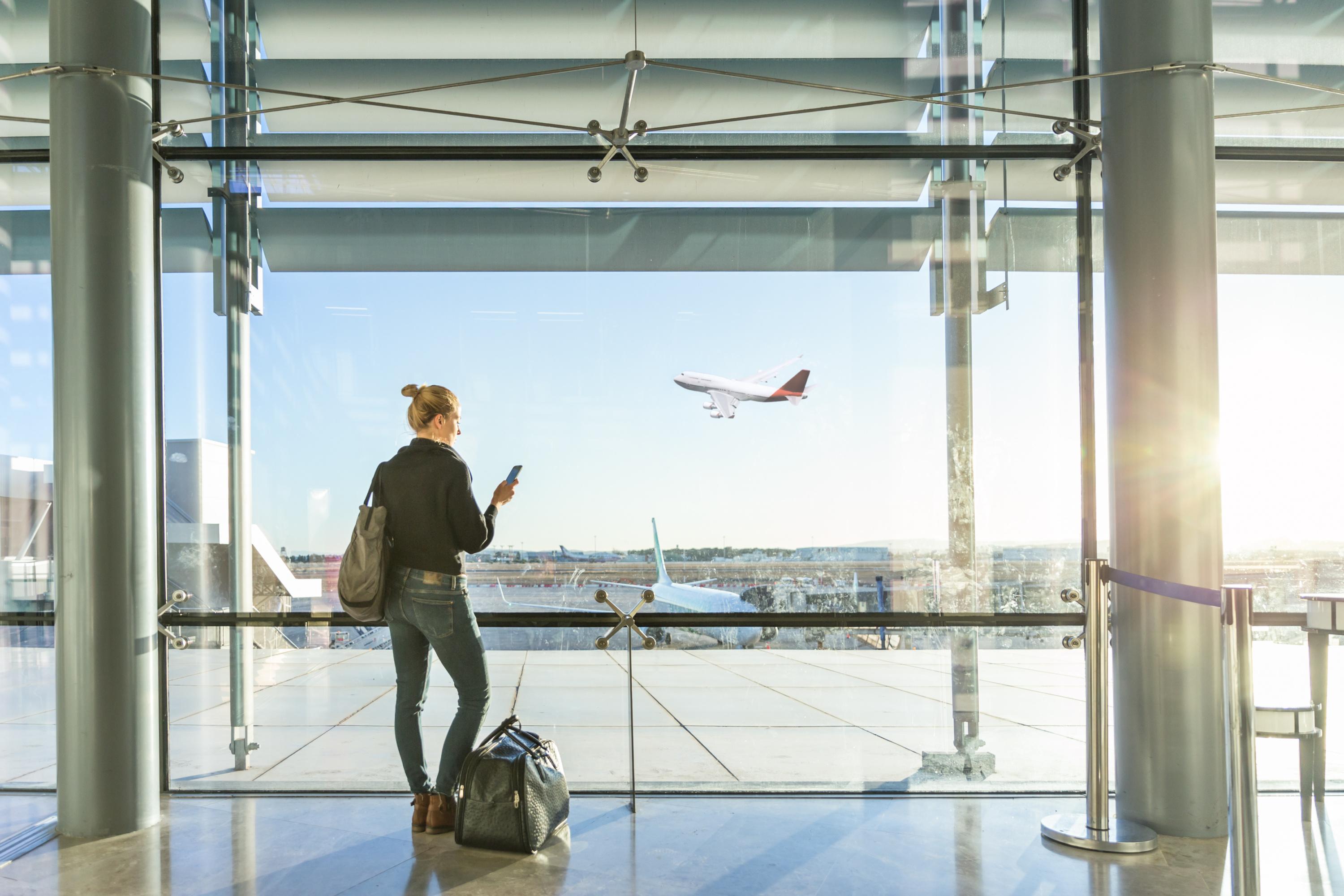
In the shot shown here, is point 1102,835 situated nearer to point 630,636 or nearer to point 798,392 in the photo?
point 630,636

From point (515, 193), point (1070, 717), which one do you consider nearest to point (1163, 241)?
point (1070, 717)

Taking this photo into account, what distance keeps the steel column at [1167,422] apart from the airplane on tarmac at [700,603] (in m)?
1.60

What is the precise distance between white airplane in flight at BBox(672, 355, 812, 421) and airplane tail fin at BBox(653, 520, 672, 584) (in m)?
0.60

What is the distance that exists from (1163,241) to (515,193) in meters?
2.88

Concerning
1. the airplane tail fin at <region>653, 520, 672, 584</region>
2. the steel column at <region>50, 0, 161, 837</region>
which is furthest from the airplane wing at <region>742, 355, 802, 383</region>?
the steel column at <region>50, 0, 161, 837</region>

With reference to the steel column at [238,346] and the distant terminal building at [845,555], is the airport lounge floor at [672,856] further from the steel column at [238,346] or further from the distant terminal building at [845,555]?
the distant terminal building at [845,555]

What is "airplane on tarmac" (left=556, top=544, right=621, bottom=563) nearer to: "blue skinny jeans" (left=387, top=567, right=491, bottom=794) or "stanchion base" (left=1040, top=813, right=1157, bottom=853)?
"blue skinny jeans" (left=387, top=567, right=491, bottom=794)

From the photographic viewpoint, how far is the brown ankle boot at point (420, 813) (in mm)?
3924

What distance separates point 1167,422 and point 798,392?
62.2 inches

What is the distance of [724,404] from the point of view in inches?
187

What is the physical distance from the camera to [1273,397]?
4.82 metres

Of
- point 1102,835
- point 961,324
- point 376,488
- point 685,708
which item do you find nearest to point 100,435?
point 376,488

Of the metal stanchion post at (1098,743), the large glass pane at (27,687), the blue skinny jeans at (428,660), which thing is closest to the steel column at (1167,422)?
the metal stanchion post at (1098,743)

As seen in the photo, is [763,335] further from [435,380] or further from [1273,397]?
[1273,397]
